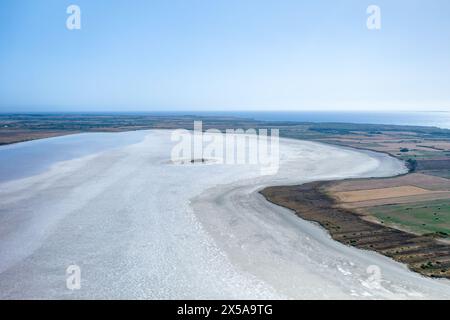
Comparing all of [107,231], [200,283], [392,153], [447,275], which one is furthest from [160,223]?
[392,153]

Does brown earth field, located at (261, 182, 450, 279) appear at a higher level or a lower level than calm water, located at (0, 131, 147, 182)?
lower

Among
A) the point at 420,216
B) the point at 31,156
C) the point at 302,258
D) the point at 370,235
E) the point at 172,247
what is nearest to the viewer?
the point at 302,258

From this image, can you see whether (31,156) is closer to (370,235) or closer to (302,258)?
(302,258)

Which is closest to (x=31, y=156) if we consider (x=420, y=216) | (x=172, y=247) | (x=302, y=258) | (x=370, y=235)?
(x=172, y=247)

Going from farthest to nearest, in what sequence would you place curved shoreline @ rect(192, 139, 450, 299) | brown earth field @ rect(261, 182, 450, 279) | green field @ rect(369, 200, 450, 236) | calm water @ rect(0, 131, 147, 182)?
calm water @ rect(0, 131, 147, 182) < green field @ rect(369, 200, 450, 236) < brown earth field @ rect(261, 182, 450, 279) < curved shoreline @ rect(192, 139, 450, 299)

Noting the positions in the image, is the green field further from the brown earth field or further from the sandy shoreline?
the sandy shoreline

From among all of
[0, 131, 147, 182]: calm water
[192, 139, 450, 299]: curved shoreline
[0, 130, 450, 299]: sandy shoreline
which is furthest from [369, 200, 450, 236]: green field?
[0, 131, 147, 182]: calm water

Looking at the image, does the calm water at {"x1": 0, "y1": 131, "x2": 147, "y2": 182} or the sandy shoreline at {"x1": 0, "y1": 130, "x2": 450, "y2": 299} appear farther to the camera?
the calm water at {"x1": 0, "y1": 131, "x2": 147, "y2": 182}

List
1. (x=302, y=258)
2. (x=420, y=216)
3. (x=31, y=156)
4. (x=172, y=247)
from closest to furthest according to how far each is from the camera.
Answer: (x=302, y=258) < (x=172, y=247) < (x=420, y=216) < (x=31, y=156)

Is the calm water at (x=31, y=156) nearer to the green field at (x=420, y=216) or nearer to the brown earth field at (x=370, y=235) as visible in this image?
the brown earth field at (x=370, y=235)

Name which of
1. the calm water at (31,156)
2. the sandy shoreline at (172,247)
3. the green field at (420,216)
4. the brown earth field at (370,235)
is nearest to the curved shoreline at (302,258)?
the sandy shoreline at (172,247)
